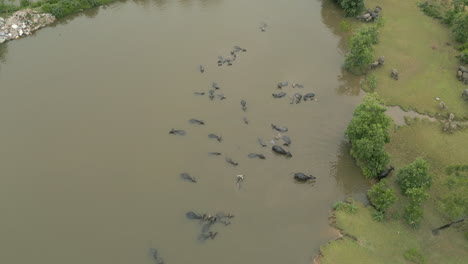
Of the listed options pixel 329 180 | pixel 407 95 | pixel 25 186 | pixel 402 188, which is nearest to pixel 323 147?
pixel 329 180

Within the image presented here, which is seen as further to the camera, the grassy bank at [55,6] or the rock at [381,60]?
the grassy bank at [55,6]

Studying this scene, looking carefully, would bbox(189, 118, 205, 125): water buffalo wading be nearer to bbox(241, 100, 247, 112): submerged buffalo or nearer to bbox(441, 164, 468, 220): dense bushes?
bbox(241, 100, 247, 112): submerged buffalo

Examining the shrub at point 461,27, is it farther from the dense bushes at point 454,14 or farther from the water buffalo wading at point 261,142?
the water buffalo wading at point 261,142

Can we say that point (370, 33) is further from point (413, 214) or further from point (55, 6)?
point (55, 6)

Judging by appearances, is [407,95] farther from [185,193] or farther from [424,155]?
[185,193]

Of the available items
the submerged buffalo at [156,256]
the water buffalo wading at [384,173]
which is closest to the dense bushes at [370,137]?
the water buffalo wading at [384,173]

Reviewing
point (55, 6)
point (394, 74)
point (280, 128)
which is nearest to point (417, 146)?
point (394, 74)
